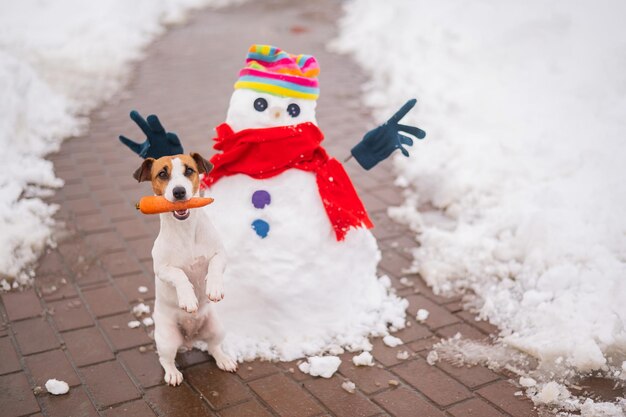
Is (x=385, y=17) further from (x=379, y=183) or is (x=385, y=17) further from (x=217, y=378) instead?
(x=217, y=378)

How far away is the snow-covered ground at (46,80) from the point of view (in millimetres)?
4871

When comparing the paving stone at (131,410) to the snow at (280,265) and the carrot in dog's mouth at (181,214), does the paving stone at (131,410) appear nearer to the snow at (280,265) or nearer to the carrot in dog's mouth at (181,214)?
the snow at (280,265)

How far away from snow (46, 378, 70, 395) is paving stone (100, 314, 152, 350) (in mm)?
421

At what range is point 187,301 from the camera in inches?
122

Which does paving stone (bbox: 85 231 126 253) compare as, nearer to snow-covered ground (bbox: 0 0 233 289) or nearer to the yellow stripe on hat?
snow-covered ground (bbox: 0 0 233 289)

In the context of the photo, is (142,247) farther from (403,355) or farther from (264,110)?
(403,355)

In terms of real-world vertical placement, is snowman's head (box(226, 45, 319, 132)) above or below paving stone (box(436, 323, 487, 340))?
above

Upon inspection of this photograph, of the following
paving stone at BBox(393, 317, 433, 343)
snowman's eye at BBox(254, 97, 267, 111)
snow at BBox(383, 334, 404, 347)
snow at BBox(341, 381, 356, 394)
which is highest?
snowman's eye at BBox(254, 97, 267, 111)

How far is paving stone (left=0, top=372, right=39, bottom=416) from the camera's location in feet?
10.7

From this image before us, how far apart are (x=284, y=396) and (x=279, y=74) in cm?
177

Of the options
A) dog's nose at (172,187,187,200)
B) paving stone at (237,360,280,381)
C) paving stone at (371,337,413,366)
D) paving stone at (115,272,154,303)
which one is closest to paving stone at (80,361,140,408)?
paving stone at (237,360,280,381)

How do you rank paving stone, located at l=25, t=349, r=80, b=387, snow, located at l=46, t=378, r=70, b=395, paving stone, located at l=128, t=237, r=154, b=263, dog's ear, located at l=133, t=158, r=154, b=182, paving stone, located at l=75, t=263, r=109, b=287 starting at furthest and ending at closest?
paving stone, located at l=128, t=237, r=154, b=263, paving stone, located at l=75, t=263, r=109, b=287, paving stone, located at l=25, t=349, r=80, b=387, snow, located at l=46, t=378, r=70, b=395, dog's ear, located at l=133, t=158, r=154, b=182

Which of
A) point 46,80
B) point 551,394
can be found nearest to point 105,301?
point 551,394

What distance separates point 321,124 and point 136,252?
320 centimetres
